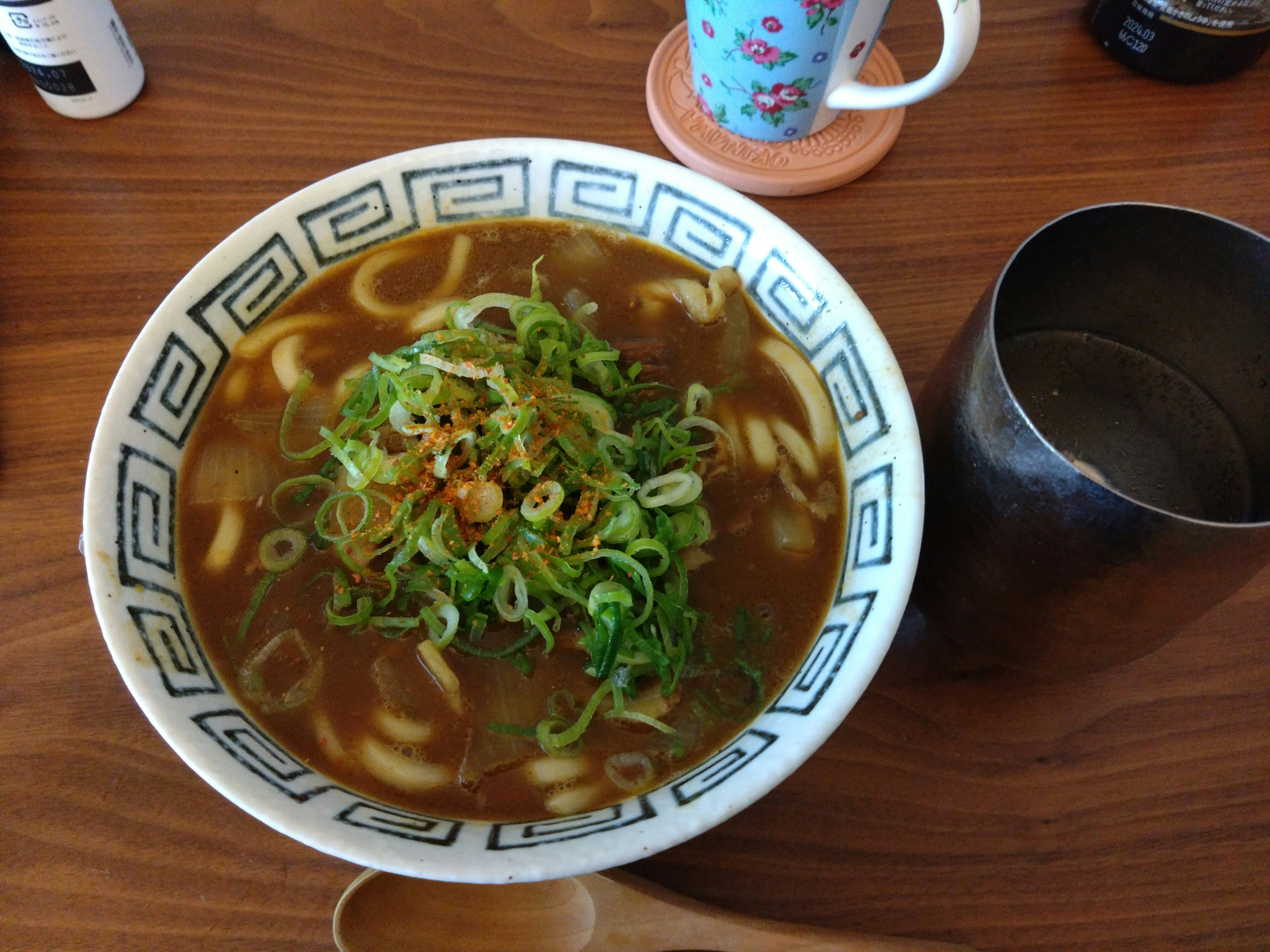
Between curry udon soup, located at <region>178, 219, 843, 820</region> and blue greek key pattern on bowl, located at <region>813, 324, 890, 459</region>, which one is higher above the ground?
blue greek key pattern on bowl, located at <region>813, 324, 890, 459</region>

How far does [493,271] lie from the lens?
1.54 meters

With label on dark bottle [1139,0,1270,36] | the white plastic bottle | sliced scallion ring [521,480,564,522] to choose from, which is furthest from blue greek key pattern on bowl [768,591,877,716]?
the white plastic bottle

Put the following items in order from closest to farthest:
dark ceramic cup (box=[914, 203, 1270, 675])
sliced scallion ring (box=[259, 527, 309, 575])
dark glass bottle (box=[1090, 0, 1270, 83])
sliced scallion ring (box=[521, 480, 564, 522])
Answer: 1. dark ceramic cup (box=[914, 203, 1270, 675])
2. sliced scallion ring (box=[521, 480, 564, 522])
3. sliced scallion ring (box=[259, 527, 309, 575])
4. dark glass bottle (box=[1090, 0, 1270, 83])

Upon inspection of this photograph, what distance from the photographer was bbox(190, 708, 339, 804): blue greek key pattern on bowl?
3.41 ft

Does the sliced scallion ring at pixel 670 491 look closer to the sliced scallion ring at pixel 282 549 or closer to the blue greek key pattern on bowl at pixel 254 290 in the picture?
the sliced scallion ring at pixel 282 549

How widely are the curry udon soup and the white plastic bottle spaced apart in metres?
0.82

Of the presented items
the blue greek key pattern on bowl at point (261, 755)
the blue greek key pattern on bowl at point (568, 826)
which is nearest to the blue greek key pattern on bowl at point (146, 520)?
the blue greek key pattern on bowl at point (261, 755)

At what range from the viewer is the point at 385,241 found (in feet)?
4.99

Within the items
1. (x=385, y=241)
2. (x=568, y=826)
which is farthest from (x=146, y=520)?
(x=568, y=826)

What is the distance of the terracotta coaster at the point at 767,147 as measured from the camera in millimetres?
1752

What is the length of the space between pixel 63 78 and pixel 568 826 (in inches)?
71.7

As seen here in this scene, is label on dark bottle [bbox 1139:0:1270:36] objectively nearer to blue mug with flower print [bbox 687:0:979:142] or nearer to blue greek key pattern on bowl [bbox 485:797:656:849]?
blue mug with flower print [bbox 687:0:979:142]

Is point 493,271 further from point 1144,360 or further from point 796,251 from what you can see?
point 1144,360

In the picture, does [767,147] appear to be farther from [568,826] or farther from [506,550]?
[568,826]
